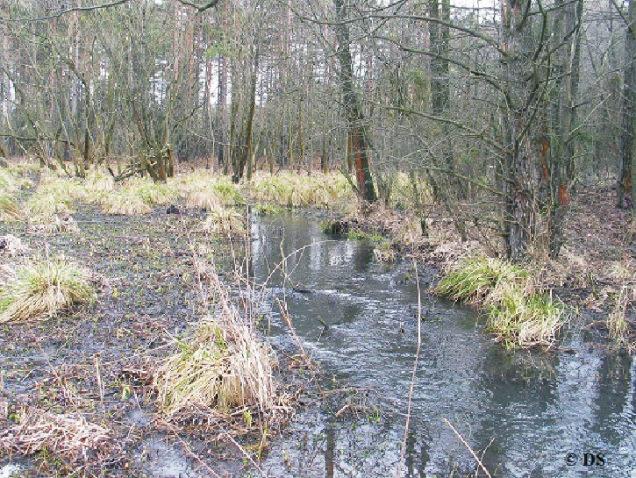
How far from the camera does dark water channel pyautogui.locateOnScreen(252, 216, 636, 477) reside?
12.6ft

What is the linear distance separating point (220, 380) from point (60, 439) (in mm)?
1147

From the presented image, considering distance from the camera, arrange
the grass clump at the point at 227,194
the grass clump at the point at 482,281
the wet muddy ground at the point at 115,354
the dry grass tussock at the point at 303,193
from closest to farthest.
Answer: the wet muddy ground at the point at 115,354 → the grass clump at the point at 482,281 → the grass clump at the point at 227,194 → the dry grass tussock at the point at 303,193

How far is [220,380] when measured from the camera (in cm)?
443

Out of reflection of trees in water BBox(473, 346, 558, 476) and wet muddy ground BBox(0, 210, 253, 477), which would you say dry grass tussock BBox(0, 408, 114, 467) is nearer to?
wet muddy ground BBox(0, 210, 253, 477)

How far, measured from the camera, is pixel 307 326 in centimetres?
656

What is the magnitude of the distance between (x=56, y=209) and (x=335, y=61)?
6.92 meters

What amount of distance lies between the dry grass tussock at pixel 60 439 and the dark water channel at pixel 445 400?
1.05m

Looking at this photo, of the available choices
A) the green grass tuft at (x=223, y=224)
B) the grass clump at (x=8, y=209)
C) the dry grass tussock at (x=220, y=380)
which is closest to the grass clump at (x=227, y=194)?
the green grass tuft at (x=223, y=224)

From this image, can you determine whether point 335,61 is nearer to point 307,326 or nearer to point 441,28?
point 441,28

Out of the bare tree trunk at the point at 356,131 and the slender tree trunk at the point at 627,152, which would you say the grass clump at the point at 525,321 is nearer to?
the bare tree trunk at the point at 356,131

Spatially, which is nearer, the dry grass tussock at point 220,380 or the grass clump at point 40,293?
the dry grass tussock at point 220,380

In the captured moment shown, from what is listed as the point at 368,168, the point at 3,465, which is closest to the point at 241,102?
the point at 368,168

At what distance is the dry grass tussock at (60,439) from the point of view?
3641mm

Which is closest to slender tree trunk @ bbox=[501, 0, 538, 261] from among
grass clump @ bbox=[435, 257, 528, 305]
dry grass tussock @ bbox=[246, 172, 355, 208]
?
grass clump @ bbox=[435, 257, 528, 305]
